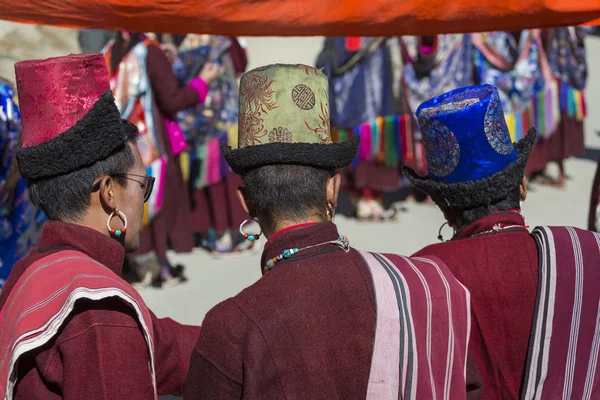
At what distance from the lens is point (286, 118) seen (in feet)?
6.01

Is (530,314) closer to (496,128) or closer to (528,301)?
(528,301)

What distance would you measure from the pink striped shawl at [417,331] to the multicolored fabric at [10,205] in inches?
110

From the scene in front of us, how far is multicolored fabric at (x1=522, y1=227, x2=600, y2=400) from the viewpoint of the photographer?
1921mm

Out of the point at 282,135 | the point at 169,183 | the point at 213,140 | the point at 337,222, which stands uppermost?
the point at 282,135

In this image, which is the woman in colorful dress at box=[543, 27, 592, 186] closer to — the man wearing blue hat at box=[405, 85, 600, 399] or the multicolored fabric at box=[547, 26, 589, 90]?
the multicolored fabric at box=[547, 26, 589, 90]

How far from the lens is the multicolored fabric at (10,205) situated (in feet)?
12.8

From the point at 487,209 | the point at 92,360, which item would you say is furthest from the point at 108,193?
the point at 487,209

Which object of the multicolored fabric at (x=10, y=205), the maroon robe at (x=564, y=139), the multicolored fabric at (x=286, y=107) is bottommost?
the maroon robe at (x=564, y=139)

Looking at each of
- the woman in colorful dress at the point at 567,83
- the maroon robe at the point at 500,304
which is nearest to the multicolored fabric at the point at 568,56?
the woman in colorful dress at the point at 567,83

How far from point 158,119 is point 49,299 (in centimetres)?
368

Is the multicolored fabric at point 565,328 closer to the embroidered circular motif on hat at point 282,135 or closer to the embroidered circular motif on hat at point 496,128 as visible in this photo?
the embroidered circular motif on hat at point 496,128

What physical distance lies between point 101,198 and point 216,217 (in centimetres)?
411

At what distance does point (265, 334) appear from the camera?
5.26ft

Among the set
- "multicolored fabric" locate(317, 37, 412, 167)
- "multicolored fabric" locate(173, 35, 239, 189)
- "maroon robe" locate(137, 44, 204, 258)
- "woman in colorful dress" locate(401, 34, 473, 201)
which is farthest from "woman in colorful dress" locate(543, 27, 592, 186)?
"maroon robe" locate(137, 44, 204, 258)
